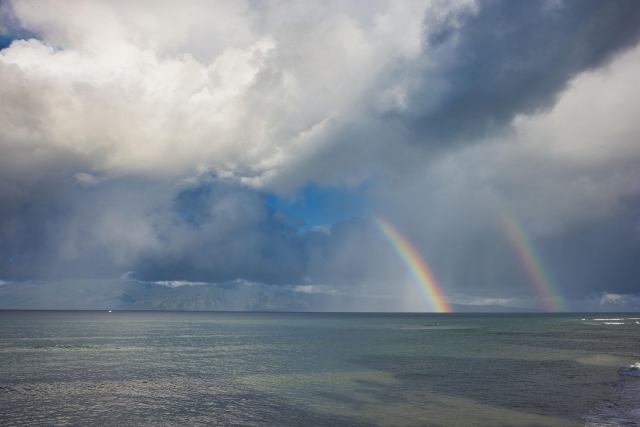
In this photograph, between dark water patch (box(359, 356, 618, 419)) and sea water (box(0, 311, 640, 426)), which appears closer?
sea water (box(0, 311, 640, 426))

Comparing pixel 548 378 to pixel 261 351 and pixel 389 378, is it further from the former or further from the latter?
pixel 261 351

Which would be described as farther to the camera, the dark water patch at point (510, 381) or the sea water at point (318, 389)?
the dark water patch at point (510, 381)

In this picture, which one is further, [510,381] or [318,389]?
[510,381]

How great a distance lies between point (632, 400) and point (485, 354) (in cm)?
4221

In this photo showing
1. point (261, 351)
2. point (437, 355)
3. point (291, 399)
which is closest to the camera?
point (291, 399)

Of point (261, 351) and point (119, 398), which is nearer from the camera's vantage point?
point (119, 398)

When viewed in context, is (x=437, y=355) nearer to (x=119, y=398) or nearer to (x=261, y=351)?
(x=261, y=351)

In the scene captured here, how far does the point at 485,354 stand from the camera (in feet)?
263

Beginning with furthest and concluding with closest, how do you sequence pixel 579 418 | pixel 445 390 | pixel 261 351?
1. pixel 261 351
2. pixel 445 390
3. pixel 579 418

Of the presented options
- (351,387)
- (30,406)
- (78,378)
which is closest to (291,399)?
(351,387)

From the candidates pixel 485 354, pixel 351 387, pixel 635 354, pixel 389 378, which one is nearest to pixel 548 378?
pixel 389 378

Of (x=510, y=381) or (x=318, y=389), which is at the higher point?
(x=510, y=381)

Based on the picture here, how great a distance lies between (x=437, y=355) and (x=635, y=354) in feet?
118

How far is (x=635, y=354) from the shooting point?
78625 mm
